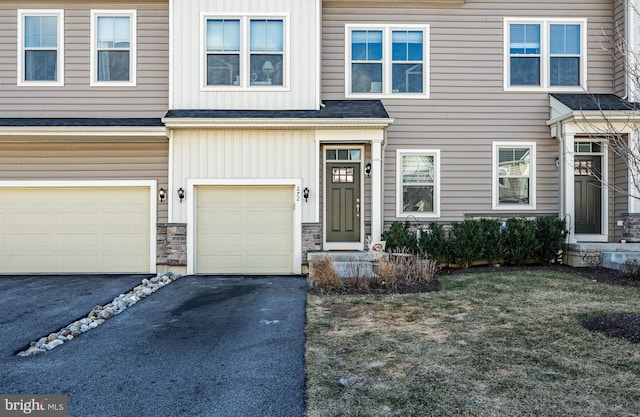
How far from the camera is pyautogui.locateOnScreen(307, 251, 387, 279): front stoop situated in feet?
25.5

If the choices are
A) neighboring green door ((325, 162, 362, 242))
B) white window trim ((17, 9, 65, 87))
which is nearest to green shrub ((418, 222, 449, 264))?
neighboring green door ((325, 162, 362, 242))

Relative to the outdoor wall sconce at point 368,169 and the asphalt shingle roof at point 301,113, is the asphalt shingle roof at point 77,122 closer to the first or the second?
the asphalt shingle roof at point 301,113

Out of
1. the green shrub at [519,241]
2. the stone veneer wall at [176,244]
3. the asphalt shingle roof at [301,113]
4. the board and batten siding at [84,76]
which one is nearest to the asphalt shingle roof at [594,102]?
the green shrub at [519,241]

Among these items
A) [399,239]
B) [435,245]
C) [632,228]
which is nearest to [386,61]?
[399,239]

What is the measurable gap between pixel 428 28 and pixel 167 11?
233 inches

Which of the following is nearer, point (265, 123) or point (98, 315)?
point (98, 315)

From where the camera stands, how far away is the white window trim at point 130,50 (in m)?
9.95

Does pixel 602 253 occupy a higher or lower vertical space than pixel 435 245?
lower

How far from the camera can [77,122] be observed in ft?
31.1

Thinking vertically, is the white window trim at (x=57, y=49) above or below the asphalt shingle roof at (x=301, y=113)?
above

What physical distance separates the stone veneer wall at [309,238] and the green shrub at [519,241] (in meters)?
3.95

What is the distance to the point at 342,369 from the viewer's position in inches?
155

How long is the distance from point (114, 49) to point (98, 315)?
21.3ft

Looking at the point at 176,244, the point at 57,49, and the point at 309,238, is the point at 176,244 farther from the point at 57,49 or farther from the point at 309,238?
the point at 57,49
